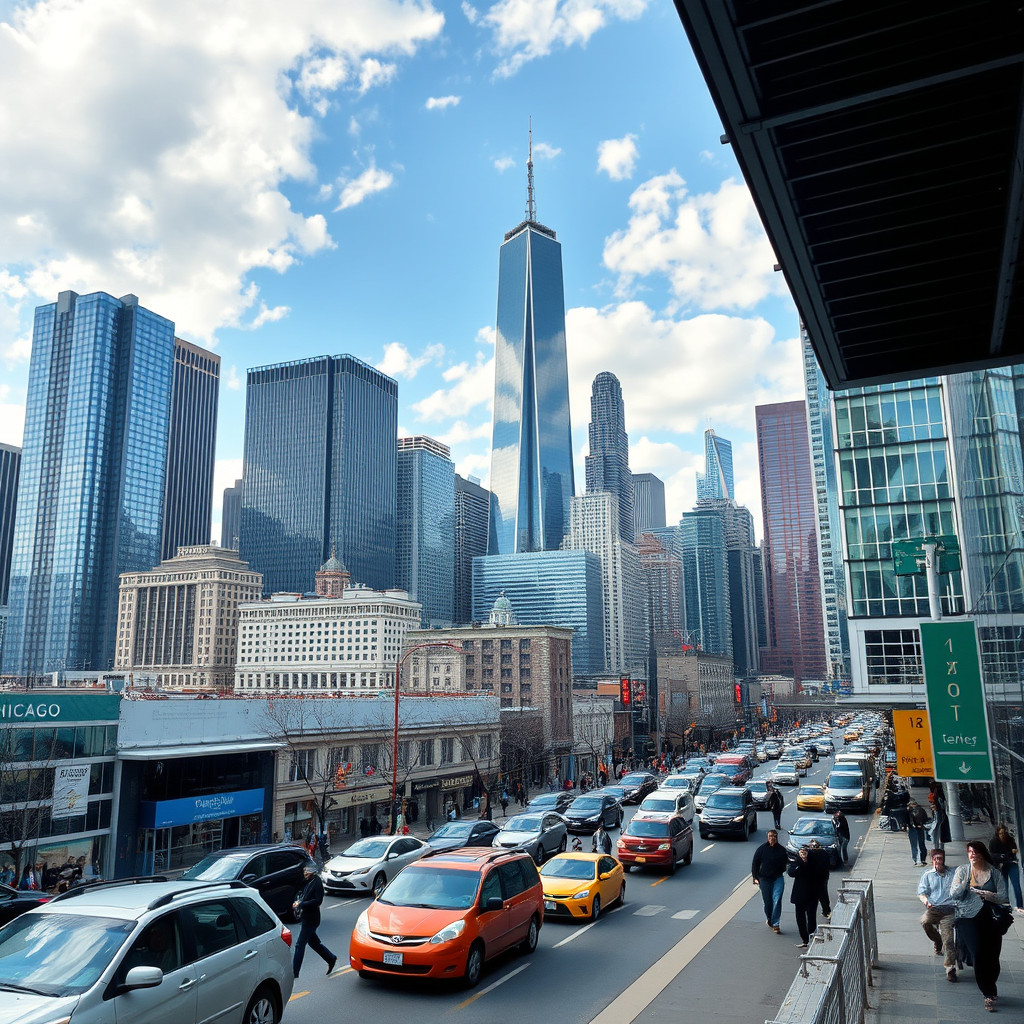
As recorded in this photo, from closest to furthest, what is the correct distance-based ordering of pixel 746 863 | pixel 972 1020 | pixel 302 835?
1. pixel 972 1020
2. pixel 746 863
3. pixel 302 835

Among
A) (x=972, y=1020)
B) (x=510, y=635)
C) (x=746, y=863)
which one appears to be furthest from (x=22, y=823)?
(x=510, y=635)

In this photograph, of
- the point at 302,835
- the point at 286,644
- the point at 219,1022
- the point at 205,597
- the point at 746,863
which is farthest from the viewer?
the point at 205,597

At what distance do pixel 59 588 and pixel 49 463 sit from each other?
92.6ft

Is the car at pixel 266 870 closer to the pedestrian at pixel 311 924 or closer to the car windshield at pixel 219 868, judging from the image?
the car windshield at pixel 219 868

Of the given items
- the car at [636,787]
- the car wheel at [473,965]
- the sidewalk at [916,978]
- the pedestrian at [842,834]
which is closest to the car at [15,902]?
A: the car wheel at [473,965]

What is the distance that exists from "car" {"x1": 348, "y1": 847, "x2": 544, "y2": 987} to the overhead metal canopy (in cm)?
905

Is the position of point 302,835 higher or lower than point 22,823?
lower

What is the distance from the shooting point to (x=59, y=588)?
7648 inches

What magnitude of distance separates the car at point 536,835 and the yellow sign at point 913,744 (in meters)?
10.5

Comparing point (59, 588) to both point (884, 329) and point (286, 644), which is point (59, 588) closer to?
point (286, 644)

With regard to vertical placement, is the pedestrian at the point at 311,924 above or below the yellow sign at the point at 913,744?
below

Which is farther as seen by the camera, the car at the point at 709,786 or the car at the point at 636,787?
the car at the point at 636,787

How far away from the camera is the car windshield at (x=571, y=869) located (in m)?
17.6

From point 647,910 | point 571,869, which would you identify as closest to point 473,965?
point 571,869
